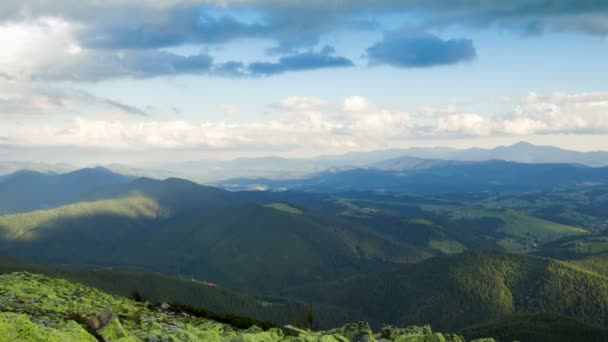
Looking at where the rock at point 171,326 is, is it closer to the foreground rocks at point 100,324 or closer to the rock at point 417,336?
the foreground rocks at point 100,324

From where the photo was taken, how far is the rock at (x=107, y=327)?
4869cm

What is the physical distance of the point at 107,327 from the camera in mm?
49625

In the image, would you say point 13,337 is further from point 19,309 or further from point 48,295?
point 48,295

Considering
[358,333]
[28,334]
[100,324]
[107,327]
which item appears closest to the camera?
[28,334]

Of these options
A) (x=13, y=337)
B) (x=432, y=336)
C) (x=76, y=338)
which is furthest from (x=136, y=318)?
(x=432, y=336)

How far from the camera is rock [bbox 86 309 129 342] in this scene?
48688 millimetres

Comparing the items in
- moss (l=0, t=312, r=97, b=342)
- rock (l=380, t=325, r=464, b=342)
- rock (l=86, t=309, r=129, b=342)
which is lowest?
rock (l=380, t=325, r=464, b=342)

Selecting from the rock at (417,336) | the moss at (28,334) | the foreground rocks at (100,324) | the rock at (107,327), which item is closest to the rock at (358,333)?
the foreground rocks at (100,324)

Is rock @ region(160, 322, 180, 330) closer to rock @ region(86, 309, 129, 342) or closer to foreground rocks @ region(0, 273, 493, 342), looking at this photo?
foreground rocks @ region(0, 273, 493, 342)

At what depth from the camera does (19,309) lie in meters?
61.4

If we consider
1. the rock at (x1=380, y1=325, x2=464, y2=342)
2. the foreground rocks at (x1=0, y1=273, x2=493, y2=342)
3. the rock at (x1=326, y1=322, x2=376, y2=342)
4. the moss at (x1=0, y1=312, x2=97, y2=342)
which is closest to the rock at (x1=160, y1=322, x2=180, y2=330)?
the foreground rocks at (x1=0, y1=273, x2=493, y2=342)

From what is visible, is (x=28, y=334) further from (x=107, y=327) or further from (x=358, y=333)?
(x=358, y=333)

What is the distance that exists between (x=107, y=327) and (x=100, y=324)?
1.28 meters

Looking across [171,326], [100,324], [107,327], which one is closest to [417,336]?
[171,326]
